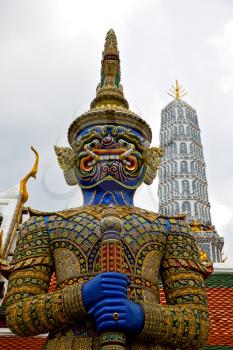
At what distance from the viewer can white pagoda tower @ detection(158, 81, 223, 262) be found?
118 ft

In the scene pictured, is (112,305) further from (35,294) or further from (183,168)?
(183,168)

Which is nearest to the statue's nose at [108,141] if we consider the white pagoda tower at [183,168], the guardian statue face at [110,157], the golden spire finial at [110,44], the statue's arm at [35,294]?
the guardian statue face at [110,157]

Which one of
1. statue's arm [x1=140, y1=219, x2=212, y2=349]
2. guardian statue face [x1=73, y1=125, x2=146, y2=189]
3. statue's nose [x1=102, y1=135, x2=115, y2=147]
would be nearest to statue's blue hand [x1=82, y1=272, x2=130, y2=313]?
statue's arm [x1=140, y1=219, x2=212, y2=349]

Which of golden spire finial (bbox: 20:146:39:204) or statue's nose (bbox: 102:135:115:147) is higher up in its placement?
golden spire finial (bbox: 20:146:39:204)

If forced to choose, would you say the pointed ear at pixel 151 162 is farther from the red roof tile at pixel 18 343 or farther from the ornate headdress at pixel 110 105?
the red roof tile at pixel 18 343

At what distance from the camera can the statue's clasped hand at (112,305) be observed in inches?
116

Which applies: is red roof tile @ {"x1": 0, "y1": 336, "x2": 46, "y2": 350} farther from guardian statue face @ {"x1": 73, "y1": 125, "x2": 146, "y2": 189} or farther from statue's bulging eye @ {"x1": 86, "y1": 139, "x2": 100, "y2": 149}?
statue's bulging eye @ {"x1": 86, "y1": 139, "x2": 100, "y2": 149}

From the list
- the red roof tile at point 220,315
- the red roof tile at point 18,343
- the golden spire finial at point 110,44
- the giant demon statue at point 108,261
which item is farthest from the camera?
the red roof tile at point 220,315

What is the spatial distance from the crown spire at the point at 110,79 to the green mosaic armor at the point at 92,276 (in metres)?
1.15

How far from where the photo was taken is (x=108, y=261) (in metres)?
3.14

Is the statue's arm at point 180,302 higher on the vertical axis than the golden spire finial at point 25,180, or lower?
lower

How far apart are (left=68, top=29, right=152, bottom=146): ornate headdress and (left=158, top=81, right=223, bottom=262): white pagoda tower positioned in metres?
29.1

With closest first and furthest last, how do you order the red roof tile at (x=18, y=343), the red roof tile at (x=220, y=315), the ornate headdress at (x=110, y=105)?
the ornate headdress at (x=110, y=105) → the red roof tile at (x=18, y=343) → the red roof tile at (x=220, y=315)

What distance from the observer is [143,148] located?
416cm
